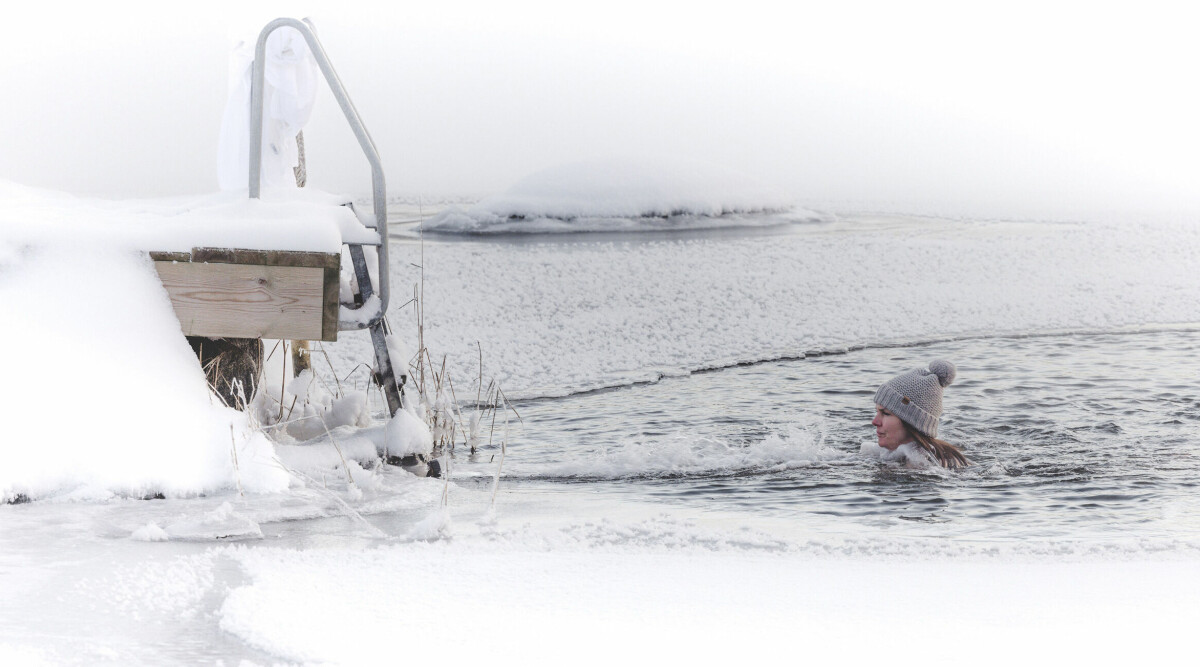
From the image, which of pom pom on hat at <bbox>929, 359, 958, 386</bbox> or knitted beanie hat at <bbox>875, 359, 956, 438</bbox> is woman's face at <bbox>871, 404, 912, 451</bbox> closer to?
knitted beanie hat at <bbox>875, 359, 956, 438</bbox>

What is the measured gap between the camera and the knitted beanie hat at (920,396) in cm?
565

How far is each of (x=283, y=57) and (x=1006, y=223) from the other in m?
14.1

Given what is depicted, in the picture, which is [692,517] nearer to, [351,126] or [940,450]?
[940,450]

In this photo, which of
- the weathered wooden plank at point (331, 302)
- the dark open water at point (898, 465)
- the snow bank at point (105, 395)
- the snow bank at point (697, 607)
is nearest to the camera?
the snow bank at point (697, 607)

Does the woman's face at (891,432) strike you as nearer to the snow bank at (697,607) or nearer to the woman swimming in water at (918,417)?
the woman swimming in water at (918,417)

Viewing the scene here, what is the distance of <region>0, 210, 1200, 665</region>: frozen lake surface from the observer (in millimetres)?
2512

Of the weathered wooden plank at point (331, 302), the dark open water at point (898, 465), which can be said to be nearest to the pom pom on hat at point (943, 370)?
the dark open water at point (898, 465)

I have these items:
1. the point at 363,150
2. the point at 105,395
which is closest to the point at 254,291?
the point at 105,395

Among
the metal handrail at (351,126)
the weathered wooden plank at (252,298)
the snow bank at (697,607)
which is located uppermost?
the metal handrail at (351,126)

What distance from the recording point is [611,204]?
1630 centimetres

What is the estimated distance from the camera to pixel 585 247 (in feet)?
45.2

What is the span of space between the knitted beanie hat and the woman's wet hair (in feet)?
0.15

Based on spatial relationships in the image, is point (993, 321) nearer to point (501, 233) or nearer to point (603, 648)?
point (501, 233)

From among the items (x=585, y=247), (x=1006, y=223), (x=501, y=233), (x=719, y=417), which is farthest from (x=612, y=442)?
(x=1006, y=223)
